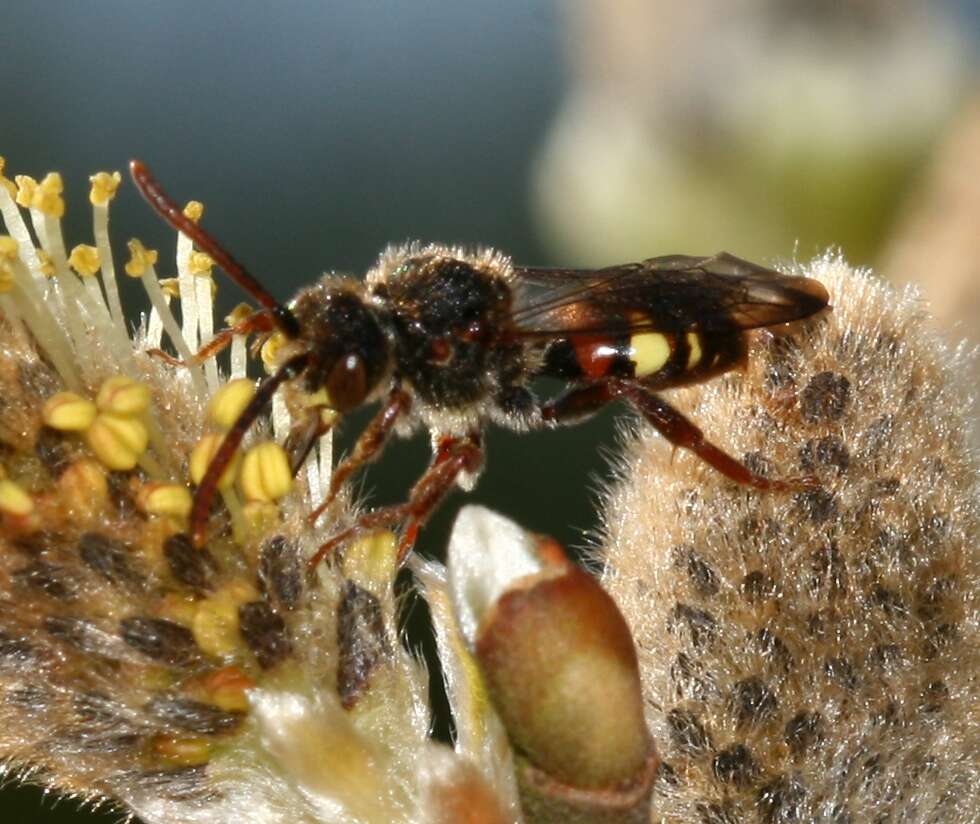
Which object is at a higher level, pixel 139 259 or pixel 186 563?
pixel 139 259

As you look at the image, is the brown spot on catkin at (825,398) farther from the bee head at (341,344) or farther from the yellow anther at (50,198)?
the yellow anther at (50,198)

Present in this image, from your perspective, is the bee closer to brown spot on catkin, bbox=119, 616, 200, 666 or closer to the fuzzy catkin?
the fuzzy catkin

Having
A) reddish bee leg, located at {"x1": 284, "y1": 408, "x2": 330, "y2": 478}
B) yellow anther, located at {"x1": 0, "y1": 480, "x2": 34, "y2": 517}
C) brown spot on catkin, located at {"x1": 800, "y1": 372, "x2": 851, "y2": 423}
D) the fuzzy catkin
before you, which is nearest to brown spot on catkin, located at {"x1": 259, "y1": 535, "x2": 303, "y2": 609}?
reddish bee leg, located at {"x1": 284, "y1": 408, "x2": 330, "y2": 478}

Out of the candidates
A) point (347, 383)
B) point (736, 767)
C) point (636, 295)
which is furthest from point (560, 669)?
point (636, 295)

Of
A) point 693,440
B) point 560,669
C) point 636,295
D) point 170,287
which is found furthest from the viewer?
point 636,295

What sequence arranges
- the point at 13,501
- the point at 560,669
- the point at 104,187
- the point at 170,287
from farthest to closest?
the point at 170,287, the point at 104,187, the point at 13,501, the point at 560,669

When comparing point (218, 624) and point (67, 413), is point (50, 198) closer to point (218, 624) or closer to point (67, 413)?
point (67, 413)

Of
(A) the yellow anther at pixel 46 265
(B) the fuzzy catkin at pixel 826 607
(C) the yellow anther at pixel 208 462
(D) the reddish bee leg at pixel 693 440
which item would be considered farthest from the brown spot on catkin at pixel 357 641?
(A) the yellow anther at pixel 46 265
